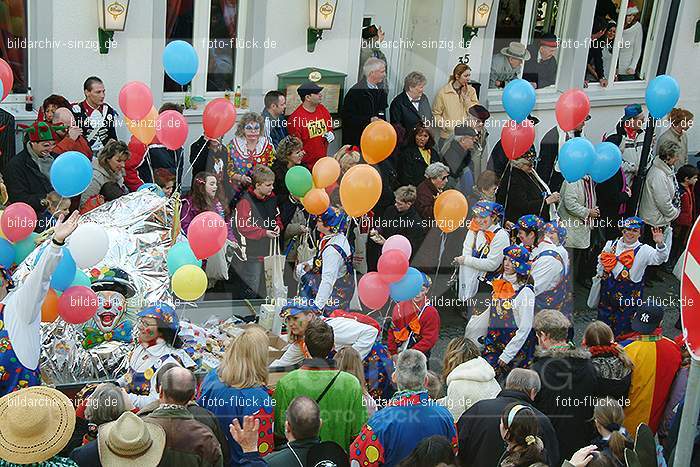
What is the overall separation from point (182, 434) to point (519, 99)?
589 centimetres

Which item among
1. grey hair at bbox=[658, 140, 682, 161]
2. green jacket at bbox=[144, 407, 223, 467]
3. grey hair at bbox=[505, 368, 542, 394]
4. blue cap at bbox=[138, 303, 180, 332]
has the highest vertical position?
grey hair at bbox=[658, 140, 682, 161]

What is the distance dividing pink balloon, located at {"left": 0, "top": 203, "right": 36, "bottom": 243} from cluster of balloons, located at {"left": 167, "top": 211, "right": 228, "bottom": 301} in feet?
3.54

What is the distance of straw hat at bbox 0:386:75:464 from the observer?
5195 millimetres

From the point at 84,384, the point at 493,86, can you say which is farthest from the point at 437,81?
the point at 84,384

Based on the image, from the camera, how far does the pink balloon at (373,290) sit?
8.23m

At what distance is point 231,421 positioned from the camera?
628cm

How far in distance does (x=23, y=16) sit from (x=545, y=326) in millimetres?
6522

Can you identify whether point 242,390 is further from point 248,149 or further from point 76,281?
point 248,149

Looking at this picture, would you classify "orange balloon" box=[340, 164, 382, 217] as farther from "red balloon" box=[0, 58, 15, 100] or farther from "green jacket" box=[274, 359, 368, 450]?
"red balloon" box=[0, 58, 15, 100]

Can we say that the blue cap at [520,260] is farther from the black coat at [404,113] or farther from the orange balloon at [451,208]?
the black coat at [404,113]

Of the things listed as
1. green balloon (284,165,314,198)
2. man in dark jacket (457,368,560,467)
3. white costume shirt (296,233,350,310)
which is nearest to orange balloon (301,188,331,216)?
green balloon (284,165,314,198)

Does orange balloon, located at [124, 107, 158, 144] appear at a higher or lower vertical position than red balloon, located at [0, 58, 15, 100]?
lower

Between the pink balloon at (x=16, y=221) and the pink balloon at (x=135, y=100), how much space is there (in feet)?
6.02

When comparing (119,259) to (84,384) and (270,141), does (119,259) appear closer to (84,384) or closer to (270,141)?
(84,384)
